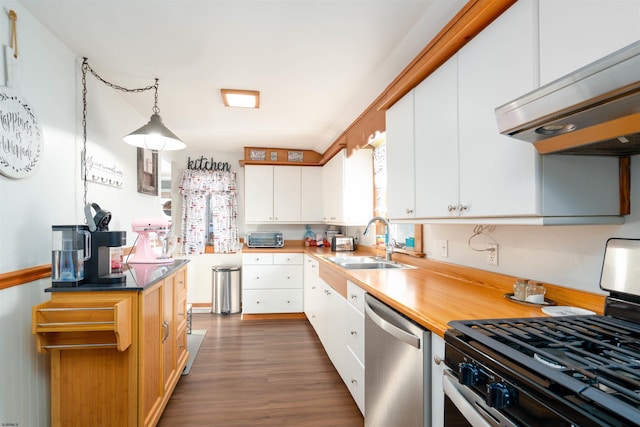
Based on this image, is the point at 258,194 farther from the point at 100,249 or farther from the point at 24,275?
the point at 24,275

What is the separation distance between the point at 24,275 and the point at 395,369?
1.91 metres

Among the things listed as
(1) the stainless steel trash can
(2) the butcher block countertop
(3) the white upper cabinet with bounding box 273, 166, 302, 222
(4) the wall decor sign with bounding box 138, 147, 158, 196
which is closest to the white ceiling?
(4) the wall decor sign with bounding box 138, 147, 158, 196

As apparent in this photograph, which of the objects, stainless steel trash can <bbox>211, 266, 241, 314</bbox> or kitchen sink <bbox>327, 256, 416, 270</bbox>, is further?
stainless steel trash can <bbox>211, 266, 241, 314</bbox>

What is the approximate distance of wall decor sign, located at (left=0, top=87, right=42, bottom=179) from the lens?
1.50 metres

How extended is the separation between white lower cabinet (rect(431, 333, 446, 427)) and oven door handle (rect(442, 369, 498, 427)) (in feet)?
0.21

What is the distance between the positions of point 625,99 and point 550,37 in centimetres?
38

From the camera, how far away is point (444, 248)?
211cm

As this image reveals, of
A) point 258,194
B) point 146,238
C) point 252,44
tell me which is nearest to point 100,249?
point 146,238

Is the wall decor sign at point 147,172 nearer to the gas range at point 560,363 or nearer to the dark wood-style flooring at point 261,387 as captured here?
the dark wood-style flooring at point 261,387

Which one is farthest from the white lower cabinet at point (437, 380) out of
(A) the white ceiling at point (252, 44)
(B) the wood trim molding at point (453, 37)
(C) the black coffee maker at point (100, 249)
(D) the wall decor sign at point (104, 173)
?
(D) the wall decor sign at point (104, 173)

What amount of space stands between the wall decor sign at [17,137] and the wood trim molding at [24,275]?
48 centimetres

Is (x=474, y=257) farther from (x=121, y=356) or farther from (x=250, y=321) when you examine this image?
(x=250, y=321)

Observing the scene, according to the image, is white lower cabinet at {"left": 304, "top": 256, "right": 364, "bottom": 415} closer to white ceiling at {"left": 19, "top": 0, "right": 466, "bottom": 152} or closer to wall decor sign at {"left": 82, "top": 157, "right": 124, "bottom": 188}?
white ceiling at {"left": 19, "top": 0, "right": 466, "bottom": 152}

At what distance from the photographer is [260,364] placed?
2.77 metres
